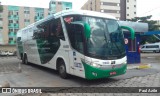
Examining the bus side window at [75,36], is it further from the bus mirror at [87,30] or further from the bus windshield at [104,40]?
the bus mirror at [87,30]

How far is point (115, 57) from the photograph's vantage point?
849 centimetres

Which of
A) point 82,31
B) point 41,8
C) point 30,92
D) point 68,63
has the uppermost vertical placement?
point 41,8

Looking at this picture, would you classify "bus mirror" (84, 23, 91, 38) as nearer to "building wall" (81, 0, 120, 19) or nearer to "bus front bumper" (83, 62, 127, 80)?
"bus front bumper" (83, 62, 127, 80)

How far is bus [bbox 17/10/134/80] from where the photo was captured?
312 inches

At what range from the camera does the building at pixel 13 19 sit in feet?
183

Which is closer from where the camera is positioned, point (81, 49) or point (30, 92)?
point (30, 92)

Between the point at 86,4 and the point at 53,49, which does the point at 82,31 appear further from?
the point at 86,4

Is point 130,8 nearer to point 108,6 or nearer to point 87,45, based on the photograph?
point 108,6

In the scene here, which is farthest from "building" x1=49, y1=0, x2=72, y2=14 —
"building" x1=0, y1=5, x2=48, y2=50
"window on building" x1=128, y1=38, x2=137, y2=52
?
"window on building" x1=128, y1=38, x2=137, y2=52

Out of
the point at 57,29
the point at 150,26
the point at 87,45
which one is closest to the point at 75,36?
the point at 87,45

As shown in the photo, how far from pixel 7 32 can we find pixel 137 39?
4756 cm

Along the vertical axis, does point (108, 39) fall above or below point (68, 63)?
above

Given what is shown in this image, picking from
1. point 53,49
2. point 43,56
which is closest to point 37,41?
point 43,56

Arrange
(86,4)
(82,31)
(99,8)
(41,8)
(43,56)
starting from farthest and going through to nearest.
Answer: (86,4), (99,8), (41,8), (43,56), (82,31)
